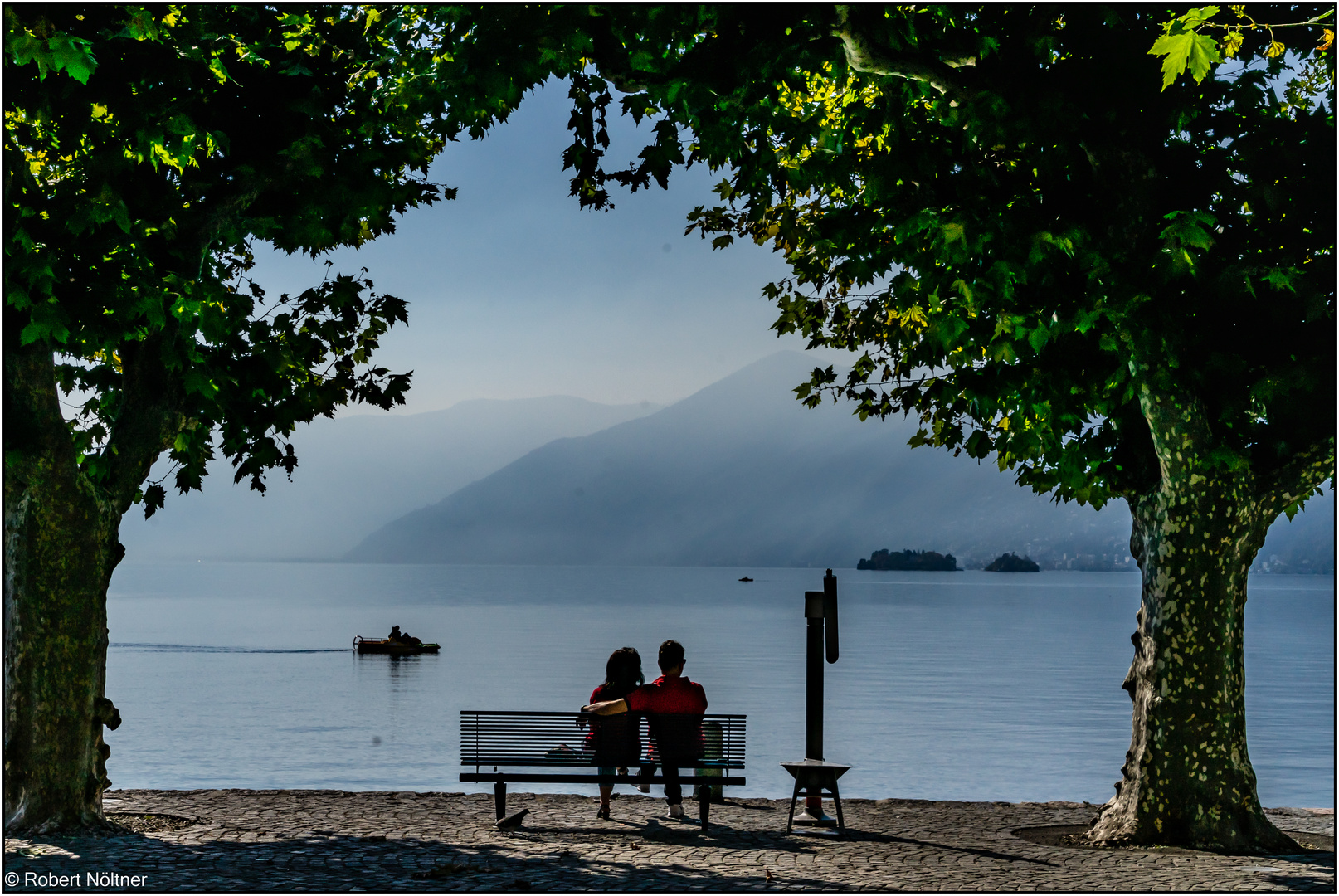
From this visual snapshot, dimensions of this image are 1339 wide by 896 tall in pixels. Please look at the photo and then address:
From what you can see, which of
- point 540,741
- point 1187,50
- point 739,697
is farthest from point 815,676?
point 739,697

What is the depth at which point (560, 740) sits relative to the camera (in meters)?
10.8

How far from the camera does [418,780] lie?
22703mm

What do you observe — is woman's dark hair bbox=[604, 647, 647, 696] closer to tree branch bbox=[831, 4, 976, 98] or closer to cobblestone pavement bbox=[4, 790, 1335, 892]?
cobblestone pavement bbox=[4, 790, 1335, 892]

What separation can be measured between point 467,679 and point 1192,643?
4179 centimetres

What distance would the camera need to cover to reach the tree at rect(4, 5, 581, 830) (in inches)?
356

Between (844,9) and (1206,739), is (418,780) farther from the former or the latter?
(844,9)

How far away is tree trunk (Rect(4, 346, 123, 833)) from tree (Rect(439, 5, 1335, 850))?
4972 millimetres

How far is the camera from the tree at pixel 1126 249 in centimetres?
911

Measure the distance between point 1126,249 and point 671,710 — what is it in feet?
18.2

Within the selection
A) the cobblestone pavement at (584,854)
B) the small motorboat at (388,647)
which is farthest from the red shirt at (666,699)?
the small motorboat at (388,647)

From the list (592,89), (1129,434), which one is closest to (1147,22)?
(1129,434)

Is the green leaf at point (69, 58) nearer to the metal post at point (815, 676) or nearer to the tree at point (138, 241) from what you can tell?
the tree at point (138, 241)

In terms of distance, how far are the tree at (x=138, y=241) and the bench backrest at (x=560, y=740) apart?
3100 millimetres

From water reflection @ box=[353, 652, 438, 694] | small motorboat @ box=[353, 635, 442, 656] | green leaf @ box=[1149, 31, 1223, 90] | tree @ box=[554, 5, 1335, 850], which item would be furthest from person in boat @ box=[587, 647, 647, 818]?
small motorboat @ box=[353, 635, 442, 656]
